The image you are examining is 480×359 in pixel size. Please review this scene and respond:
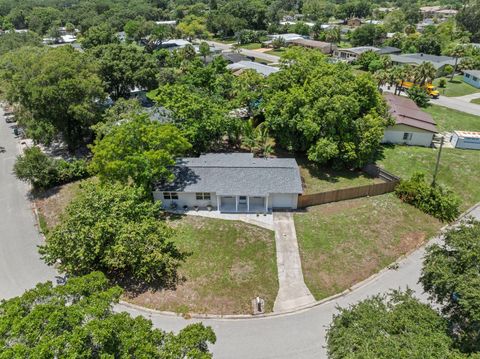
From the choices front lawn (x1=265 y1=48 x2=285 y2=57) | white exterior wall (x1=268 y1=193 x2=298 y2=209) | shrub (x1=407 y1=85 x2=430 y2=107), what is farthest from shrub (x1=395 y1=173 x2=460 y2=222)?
front lawn (x1=265 y1=48 x2=285 y2=57)

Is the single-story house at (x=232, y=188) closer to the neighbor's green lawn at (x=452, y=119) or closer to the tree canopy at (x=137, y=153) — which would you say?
the tree canopy at (x=137, y=153)

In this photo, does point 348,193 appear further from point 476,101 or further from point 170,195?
point 476,101

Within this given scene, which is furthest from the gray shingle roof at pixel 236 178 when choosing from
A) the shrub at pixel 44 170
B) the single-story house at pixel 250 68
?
the single-story house at pixel 250 68

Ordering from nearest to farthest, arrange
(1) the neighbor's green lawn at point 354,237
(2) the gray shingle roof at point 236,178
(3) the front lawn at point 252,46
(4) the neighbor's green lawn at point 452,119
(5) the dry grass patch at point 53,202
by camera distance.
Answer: (1) the neighbor's green lawn at point 354,237 < (2) the gray shingle roof at point 236,178 < (5) the dry grass patch at point 53,202 < (4) the neighbor's green lawn at point 452,119 < (3) the front lawn at point 252,46

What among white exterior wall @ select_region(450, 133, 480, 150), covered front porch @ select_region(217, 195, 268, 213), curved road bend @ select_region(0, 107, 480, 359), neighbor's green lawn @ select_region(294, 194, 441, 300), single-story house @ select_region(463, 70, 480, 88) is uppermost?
single-story house @ select_region(463, 70, 480, 88)

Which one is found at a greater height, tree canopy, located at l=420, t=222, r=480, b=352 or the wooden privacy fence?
tree canopy, located at l=420, t=222, r=480, b=352

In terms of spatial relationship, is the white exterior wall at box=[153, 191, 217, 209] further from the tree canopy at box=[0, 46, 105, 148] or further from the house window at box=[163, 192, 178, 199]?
the tree canopy at box=[0, 46, 105, 148]
